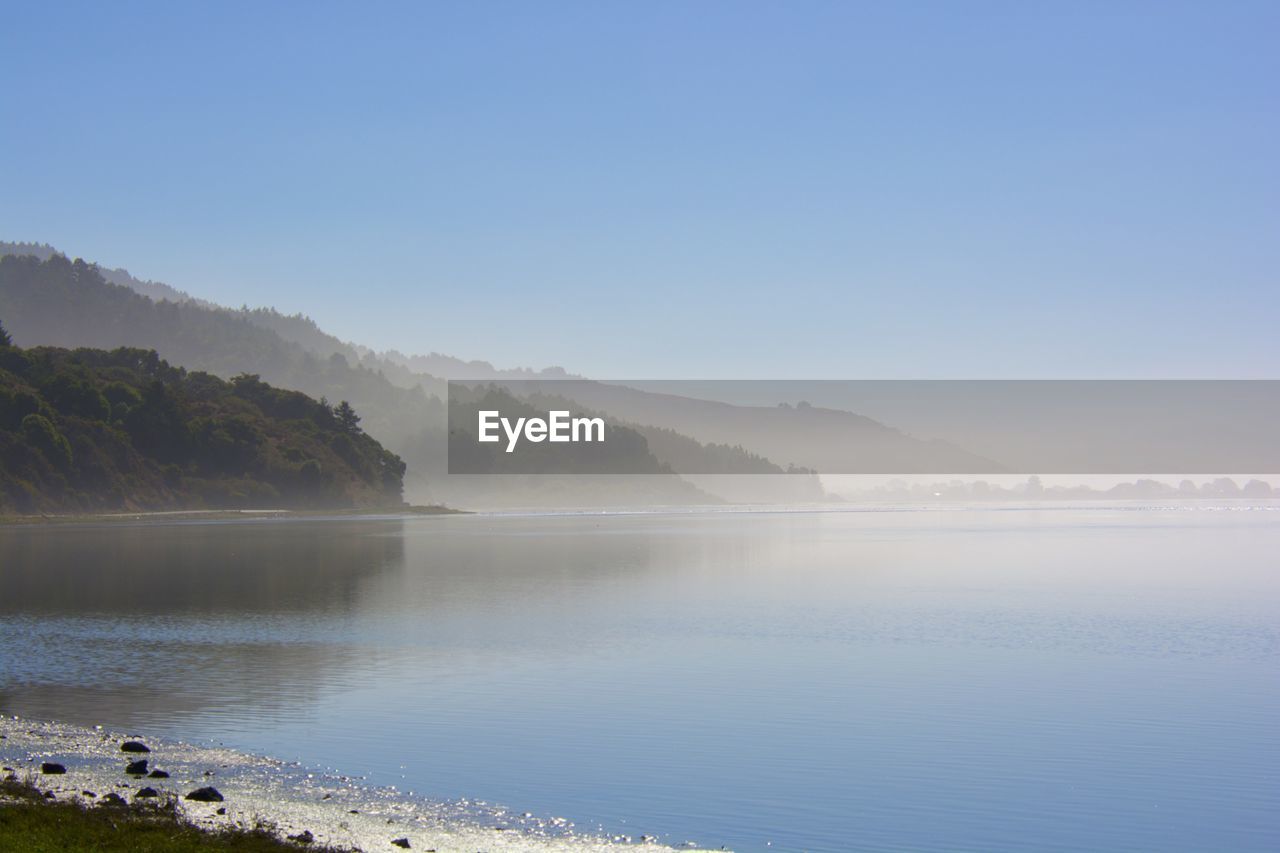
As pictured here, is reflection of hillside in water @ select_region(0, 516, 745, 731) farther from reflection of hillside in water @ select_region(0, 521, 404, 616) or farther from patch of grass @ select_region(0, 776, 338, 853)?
patch of grass @ select_region(0, 776, 338, 853)

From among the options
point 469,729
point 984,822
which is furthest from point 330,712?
point 984,822

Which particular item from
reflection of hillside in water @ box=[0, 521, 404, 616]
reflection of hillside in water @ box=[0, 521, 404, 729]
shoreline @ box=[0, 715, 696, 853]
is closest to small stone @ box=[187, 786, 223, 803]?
shoreline @ box=[0, 715, 696, 853]

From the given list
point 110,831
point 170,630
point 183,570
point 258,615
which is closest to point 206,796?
point 110,831

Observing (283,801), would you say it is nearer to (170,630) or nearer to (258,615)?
(170,630)

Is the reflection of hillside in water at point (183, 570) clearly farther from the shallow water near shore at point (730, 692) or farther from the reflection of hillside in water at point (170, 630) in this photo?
the shallow water near shore at point (730, 692)

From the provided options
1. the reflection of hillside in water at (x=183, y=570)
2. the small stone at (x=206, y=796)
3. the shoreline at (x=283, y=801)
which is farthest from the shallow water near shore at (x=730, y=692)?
the small stone at (x=206, y=796)

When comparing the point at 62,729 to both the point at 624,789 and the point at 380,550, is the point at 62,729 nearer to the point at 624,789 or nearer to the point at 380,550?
the point at 624,789
